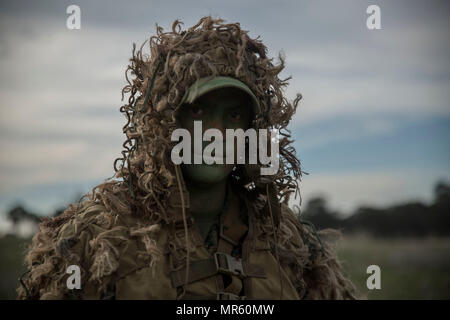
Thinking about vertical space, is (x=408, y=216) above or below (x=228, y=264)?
above

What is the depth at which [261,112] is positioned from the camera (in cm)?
370

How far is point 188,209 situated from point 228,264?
0.42 meters

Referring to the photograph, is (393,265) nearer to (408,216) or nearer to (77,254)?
(77,254)

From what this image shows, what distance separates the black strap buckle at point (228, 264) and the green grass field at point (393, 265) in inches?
190

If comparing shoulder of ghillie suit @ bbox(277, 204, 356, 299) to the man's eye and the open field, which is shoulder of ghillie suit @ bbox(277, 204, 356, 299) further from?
the open field

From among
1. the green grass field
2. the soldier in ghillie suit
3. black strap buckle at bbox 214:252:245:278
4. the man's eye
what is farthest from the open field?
the man's eye

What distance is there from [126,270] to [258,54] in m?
1.67

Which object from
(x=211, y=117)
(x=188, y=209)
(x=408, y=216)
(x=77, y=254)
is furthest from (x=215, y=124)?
(x=408, y=216)

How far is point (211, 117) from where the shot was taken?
3.55 metres

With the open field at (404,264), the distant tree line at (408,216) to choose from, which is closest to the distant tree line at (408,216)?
the distant tree line at (408,216)

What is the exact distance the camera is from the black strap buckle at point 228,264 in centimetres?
342

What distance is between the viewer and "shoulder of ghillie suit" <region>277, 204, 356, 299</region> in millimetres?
3822
